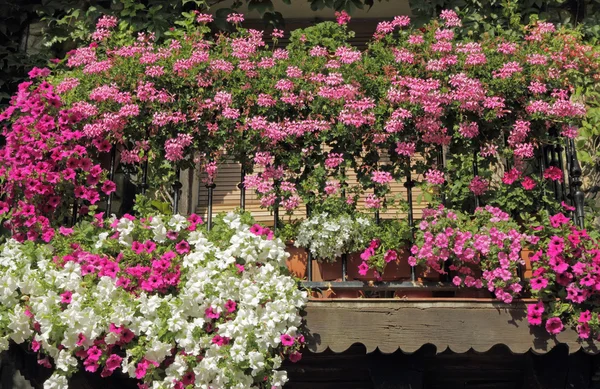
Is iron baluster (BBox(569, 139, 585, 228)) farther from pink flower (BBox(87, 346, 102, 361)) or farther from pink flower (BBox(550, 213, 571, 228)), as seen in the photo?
pink flower (BBox(87, 346, 102, 361))

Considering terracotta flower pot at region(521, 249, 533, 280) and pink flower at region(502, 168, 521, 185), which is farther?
pink flower at region(502, 168, 521, 185)

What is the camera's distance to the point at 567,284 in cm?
473

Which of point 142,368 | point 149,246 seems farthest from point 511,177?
point 142,368

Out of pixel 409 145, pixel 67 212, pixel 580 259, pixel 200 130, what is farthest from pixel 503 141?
pixel 67 212

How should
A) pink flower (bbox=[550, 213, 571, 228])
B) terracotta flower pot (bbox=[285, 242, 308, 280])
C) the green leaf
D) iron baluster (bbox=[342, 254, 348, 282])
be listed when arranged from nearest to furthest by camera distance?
1. pink flower (bbox=[550, 213, 571, 228])
2. iron baluster (bbox=[342, 254, 348, 282])
3. terracotta flower pot (bbox=[285, 242, 308, 280])
4. the green leaf

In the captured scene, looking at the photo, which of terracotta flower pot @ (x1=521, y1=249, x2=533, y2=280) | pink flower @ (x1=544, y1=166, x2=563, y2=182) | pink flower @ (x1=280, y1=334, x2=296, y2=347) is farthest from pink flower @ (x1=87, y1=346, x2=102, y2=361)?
pink flower @ (x1=544, y1=166, x2=563, y2=182)

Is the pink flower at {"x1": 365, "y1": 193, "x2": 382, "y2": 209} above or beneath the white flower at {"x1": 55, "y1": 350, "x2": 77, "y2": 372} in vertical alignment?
above

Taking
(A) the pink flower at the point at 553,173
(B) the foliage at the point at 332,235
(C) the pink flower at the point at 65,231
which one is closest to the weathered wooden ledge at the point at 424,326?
(B) the foliage at the point at 332,235

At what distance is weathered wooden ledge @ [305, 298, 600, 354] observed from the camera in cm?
477

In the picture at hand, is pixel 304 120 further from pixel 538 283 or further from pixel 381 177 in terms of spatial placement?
pixel 538 283

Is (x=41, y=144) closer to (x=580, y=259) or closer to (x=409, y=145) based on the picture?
(x=409, y=145)

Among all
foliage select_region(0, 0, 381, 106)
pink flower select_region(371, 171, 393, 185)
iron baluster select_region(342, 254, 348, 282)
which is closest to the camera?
iron baluster select_region(342, 254, 348, 282)

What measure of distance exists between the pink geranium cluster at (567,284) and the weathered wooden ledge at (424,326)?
0.08 meters

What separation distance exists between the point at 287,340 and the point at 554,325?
1.37 m
